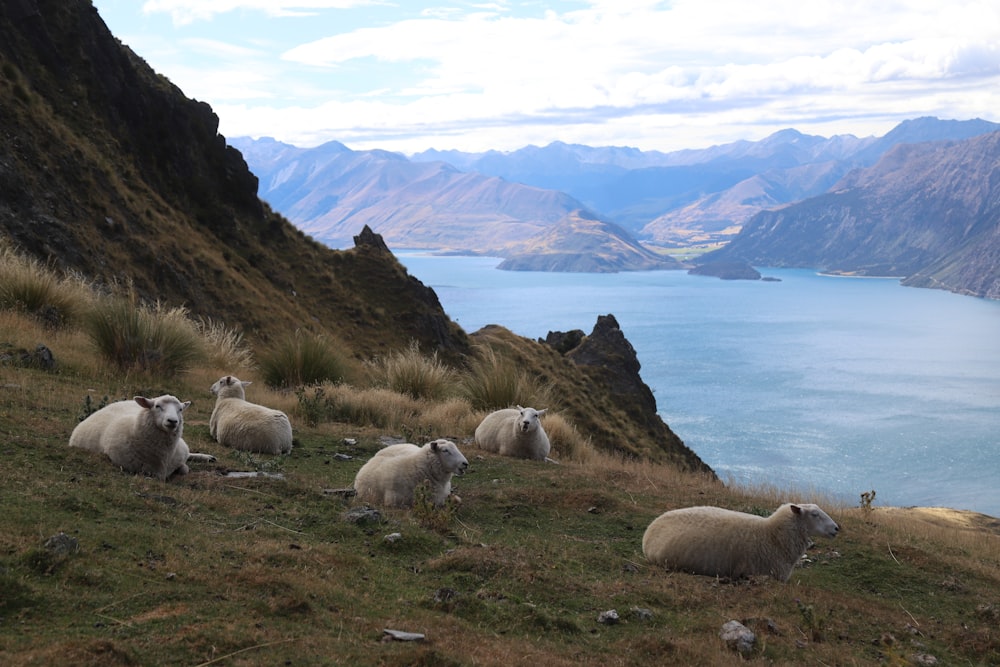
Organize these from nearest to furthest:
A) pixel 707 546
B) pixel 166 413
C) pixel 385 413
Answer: pixel 707 546 < pixel 166 413 < pixel 385 413

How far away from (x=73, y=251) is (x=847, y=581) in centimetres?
2489

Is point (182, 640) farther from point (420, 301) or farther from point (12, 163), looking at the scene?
point (420, 301)

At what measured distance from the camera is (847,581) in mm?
8547

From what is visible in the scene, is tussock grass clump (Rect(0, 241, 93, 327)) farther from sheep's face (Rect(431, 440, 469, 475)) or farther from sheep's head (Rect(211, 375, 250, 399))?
sheep's face (Rect(431, 440, 469, 475))

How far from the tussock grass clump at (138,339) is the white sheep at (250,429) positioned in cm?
344

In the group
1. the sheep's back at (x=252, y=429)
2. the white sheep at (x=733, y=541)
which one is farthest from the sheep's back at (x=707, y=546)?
the sheep's back at (x=252, y=429)

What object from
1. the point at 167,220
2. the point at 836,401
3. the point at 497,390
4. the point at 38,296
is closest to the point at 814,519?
the point at 497,390

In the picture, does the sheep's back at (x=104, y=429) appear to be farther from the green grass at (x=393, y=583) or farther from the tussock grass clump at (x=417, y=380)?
the tussock grass clump at (x=417, y=380)

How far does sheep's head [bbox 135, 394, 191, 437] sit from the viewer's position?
28.7ft

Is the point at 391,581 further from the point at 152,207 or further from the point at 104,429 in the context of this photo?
the point at 152,207

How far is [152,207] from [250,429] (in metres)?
27.6

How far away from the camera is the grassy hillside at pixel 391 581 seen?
5.19m

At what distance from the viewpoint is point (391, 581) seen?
6.77m

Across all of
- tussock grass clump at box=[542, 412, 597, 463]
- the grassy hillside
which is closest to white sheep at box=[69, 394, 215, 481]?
the grassy hillside
